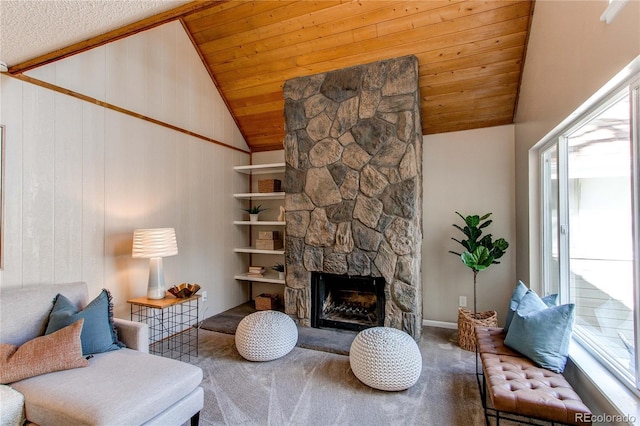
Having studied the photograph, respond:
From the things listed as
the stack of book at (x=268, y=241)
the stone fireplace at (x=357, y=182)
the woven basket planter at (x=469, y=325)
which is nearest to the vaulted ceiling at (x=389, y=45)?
the stone fireplace at (x=357, y=182)

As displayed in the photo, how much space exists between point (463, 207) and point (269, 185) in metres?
2.61

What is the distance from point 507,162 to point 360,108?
190 centimetres

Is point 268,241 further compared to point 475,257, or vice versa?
point 268,241

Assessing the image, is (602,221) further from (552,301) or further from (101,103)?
(101,103)

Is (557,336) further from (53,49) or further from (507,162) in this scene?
(53,49)

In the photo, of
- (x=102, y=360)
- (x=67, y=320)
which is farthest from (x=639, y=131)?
(x=67, y=320)

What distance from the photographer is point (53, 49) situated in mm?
1970

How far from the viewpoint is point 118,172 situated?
2.94 meters

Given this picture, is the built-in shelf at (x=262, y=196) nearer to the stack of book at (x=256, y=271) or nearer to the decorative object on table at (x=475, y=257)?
the stack of book at (x=256, y=271)

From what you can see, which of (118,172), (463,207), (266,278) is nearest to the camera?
(118,172)

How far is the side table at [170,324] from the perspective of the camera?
9.41ft

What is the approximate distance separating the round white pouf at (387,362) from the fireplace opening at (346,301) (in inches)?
33.6

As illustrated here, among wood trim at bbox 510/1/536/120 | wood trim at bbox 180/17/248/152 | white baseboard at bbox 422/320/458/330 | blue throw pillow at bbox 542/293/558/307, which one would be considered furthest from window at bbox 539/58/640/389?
wood trim at bbox 180/17/248/152

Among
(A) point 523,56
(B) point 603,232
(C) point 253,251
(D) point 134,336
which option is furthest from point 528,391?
(C) point 253,251
